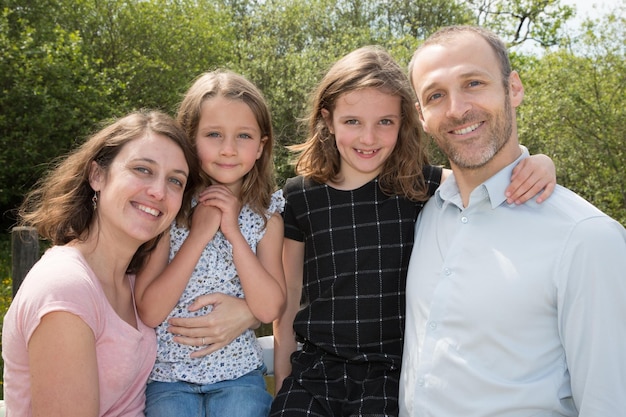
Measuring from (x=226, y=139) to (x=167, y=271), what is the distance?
67cm

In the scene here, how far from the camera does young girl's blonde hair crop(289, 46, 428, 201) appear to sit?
3020mm

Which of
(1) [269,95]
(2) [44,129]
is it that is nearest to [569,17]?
(1) [269,95]

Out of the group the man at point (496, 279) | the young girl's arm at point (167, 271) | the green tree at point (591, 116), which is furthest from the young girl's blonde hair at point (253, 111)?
the green tree at point (591, 116)

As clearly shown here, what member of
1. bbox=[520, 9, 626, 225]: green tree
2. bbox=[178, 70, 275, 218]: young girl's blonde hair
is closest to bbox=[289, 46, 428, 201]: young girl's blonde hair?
bbox=[178, 70, 275, 218]: young girl's blonde hair

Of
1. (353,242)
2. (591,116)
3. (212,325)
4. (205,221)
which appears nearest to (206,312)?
(212,325)

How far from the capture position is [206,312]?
292 centimetres

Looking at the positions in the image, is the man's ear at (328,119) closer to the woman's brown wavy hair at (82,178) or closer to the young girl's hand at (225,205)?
the young girl's hand at (225,205)

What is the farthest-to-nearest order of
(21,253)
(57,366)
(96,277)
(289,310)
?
(21,253) → (289,310) → (96,277) → (57,366)

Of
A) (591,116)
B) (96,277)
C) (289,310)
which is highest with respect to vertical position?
(96,277)

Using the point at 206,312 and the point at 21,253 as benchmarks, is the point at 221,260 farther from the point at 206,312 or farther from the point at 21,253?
the point at 21,253

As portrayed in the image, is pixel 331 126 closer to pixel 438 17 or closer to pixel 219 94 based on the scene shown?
pixel 219 94

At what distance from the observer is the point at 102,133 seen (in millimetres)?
2627

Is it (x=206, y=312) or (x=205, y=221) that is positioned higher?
(x=205, y=221)

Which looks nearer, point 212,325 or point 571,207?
point 571,207
